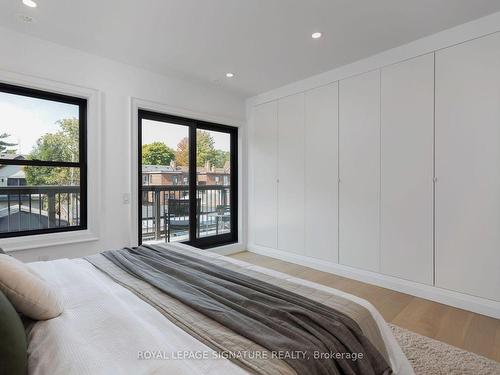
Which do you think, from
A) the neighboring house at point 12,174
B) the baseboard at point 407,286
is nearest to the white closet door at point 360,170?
the baseboard at point 407,286

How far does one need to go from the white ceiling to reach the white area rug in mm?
2670

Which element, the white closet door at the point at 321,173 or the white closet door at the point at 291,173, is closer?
the white closet door at the point at 321,173

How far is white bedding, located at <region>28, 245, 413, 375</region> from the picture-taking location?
2.84 feet

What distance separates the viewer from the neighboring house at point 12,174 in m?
2.67

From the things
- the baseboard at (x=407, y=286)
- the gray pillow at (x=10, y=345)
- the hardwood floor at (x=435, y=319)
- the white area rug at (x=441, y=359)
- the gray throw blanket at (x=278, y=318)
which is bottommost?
the hardwood floor at (x=435, y=319)

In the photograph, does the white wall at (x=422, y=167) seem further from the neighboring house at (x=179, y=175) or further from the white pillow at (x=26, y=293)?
the white pillow at (x=26, y=293)

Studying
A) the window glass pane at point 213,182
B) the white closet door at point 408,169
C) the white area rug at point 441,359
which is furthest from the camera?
the window glass pane at point 213,182

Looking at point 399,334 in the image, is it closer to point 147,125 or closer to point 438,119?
point 438,119

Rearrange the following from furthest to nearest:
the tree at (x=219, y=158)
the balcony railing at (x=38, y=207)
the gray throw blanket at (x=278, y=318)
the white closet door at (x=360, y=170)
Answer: the tree at (x=219, y=158) → the white closet door at (x=360, y=170) → the balcony railing at (x=38, y=207) → the gray throw blanket at (x=278, y=318)

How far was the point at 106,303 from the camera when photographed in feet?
4.17

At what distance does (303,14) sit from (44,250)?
3.37m

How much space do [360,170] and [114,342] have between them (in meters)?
3.10

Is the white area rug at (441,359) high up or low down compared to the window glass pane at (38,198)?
down

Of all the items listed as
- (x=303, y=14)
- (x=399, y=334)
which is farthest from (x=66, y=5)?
(x=399, y=334)
